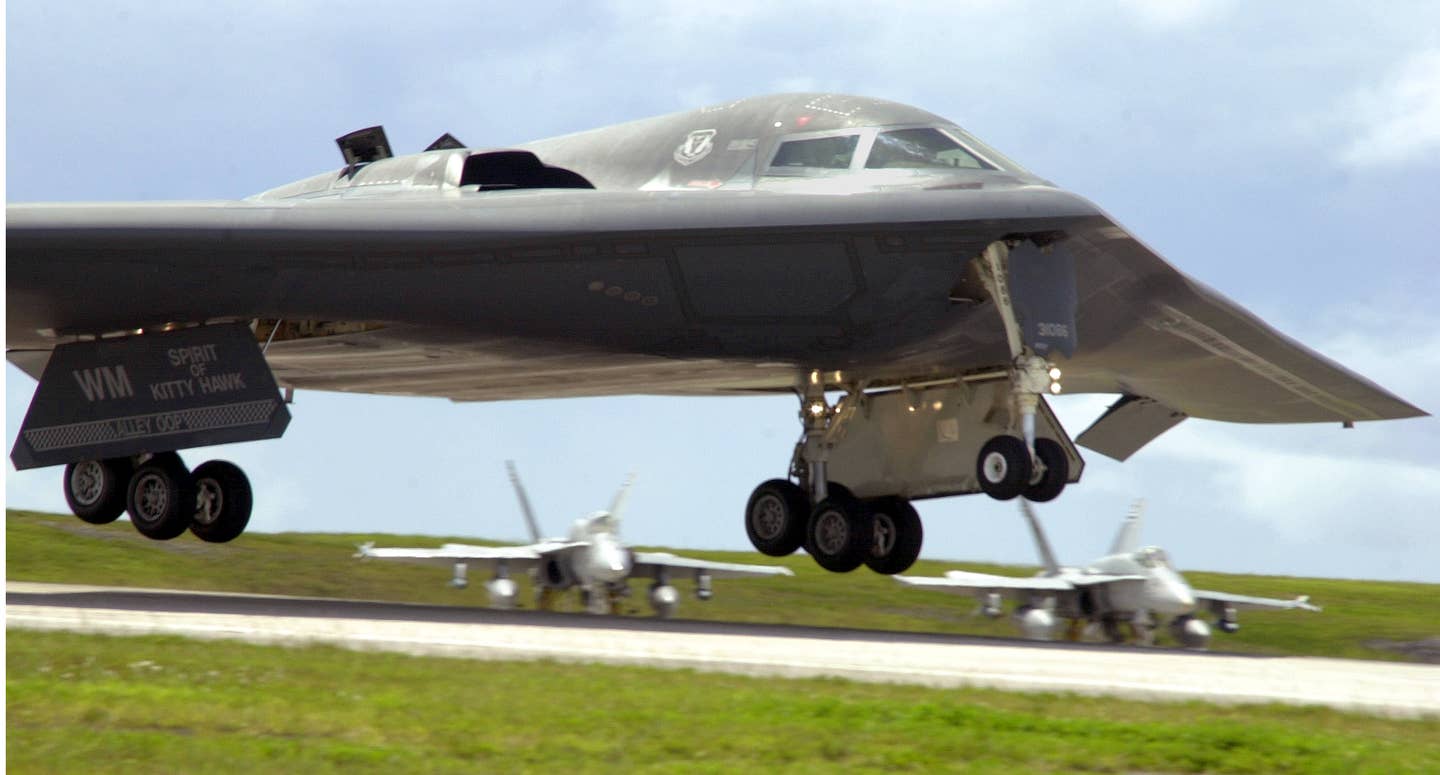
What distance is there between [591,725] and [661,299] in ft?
26.6

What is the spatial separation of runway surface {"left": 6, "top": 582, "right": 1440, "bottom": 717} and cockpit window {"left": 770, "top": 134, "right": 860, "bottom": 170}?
4.67 m

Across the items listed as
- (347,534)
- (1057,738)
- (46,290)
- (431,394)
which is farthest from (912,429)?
(347,534)

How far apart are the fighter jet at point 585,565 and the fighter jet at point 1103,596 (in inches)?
169

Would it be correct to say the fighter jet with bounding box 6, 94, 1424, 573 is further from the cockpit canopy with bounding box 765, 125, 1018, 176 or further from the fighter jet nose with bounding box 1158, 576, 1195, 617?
the fighter jet nose with bounding box 1158, 576, 1195, 617

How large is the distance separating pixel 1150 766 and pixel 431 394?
54.8 ft

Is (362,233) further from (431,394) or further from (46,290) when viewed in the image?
(431,394)

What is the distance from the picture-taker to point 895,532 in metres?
21.0

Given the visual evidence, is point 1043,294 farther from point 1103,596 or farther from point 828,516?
point 1103,596

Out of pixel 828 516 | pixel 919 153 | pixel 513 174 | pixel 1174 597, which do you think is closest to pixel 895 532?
pixel 828 516

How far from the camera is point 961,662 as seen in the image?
12422 mm

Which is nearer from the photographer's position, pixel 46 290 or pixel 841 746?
pixel 841 746

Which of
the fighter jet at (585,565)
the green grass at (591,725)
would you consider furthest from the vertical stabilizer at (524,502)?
the green grass at (591,725)

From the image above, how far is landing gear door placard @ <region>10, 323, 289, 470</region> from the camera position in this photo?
1712 cm

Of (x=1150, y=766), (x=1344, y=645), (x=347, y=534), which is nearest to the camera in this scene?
(x=1150, y=766)
